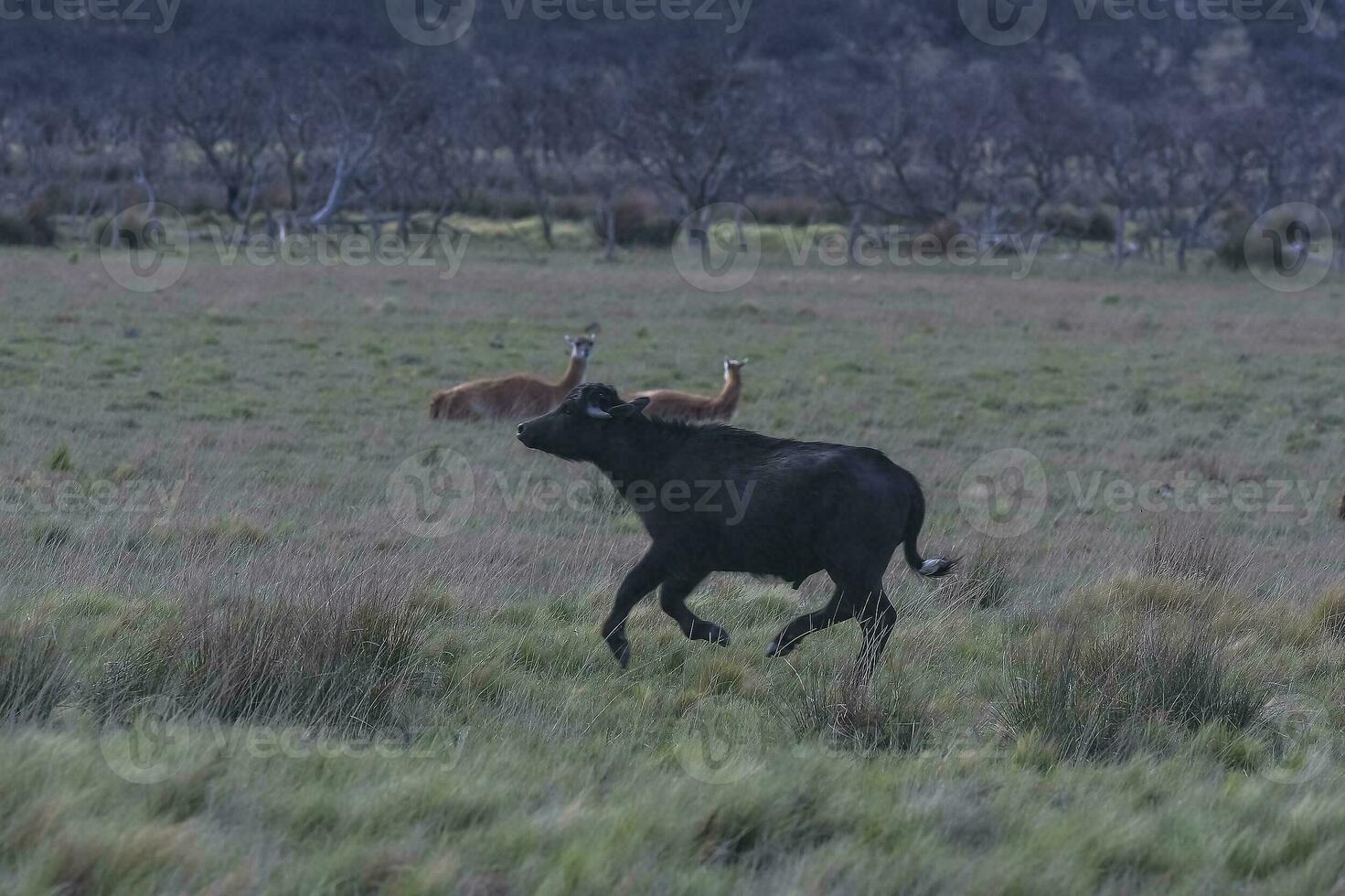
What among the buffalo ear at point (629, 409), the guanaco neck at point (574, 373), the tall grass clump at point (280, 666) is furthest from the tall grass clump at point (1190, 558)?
the guanaco neck at point (574, 373)

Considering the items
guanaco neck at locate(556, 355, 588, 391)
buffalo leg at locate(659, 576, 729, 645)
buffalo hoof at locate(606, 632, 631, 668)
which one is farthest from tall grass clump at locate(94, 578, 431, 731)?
guanaco neck at locate(556, 355, 588, 391)

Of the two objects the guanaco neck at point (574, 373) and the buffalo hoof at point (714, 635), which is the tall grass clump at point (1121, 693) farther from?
the guanaco neck at point (574, 373)

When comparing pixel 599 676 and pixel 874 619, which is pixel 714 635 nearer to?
pixel 599 676

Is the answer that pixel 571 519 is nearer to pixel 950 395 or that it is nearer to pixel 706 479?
pixel 706 479

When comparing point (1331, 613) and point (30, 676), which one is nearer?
point (30, 676)

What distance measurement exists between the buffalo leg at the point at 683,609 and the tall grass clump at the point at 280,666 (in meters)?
1.08

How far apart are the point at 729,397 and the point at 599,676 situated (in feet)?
28.7

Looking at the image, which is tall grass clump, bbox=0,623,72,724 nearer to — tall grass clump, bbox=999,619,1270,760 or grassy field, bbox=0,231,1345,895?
grassy field, bbox=0,231,1345,895

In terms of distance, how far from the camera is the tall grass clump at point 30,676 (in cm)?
489

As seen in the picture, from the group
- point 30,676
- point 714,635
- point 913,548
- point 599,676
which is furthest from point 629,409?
point 30,676

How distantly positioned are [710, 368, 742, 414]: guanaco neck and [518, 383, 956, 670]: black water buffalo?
302 inches

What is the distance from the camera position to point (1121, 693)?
549cm

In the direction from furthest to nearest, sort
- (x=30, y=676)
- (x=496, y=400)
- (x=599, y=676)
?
(x=496, y=400) → (x=599, y=676) → (x=30, y=676)

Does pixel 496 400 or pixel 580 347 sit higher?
pixel 580 347
